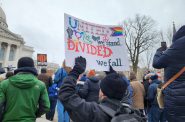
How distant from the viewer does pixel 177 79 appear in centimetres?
298

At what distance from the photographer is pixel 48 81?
8.56m

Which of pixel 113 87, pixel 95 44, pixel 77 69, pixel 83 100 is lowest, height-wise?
pixel 83 100

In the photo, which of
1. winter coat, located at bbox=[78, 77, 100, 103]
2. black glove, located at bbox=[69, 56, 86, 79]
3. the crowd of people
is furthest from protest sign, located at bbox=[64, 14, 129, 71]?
winter coat, located at bbox=[78, 77, 100, 103]

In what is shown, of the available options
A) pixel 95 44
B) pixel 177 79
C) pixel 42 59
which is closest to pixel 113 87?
pixel 177 79

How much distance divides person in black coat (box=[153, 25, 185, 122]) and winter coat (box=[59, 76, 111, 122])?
0.90 metres

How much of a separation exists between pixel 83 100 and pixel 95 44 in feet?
5.57

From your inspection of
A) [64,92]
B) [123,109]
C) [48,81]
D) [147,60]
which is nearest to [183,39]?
[123,109]

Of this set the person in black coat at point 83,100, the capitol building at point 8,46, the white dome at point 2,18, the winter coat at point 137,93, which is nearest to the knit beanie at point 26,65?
the person in black coat at point 83,100

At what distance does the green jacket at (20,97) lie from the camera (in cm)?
350

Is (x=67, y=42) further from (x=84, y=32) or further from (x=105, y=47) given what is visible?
(x=105, y=47)

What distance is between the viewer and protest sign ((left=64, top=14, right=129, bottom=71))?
11.6ft

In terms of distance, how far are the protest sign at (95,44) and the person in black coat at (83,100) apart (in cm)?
77

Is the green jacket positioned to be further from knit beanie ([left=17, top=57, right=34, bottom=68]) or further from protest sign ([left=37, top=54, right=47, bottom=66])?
protest sign ([left=37, top=54, right=47, bottom=66])

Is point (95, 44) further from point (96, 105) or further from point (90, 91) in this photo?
point (90, 91)
